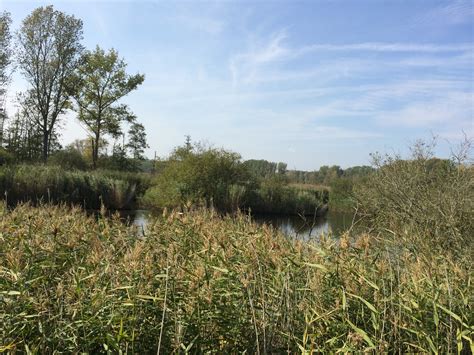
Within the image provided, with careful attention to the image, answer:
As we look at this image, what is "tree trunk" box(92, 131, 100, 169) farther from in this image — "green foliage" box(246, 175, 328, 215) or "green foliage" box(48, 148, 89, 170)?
"green foliage" box(246, 175, 328, 215)

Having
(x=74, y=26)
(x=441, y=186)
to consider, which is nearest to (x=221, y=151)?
(x=441, y=186)

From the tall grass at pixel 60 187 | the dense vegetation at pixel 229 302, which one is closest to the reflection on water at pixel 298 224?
the dense vegetation at pixel 229 302

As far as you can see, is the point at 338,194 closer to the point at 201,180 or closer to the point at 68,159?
the point at 201,180

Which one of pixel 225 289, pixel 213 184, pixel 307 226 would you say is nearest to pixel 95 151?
pixel 213 184

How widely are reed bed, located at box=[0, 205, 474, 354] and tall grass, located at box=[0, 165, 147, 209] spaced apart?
1404 cm

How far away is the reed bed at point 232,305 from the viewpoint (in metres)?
2.46

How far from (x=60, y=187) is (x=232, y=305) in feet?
58.4

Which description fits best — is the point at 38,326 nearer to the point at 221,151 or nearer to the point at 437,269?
the point at 437,269

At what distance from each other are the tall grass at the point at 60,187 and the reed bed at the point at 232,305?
14.0 metres

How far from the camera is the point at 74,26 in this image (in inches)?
1273

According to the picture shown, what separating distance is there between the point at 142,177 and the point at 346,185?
12752 millimetres

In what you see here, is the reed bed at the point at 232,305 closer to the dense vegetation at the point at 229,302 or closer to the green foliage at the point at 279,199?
the dense vegetation at the point at 229,302

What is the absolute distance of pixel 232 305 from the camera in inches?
115

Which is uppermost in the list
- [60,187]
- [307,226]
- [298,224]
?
[60,187]
